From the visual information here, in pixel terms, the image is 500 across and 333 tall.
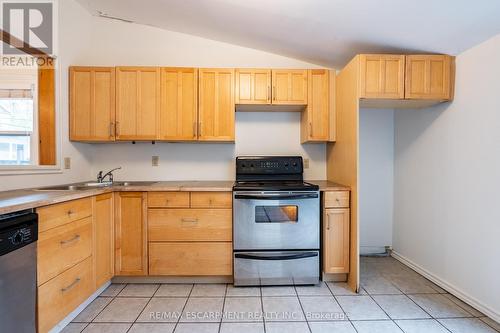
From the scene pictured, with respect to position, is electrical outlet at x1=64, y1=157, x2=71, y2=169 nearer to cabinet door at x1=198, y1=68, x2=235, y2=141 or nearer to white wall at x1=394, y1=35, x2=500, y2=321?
cabinet door at x1=198, y1=68, x2=235, y2=141

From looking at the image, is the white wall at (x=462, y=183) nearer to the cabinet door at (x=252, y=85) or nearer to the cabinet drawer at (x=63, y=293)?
the cabinet door at (x=252, y=85)

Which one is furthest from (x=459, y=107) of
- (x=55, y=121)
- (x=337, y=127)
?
(x=55, y=121)

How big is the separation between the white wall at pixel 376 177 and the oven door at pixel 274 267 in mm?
1100

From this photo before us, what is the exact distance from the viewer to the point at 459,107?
2074 millimetres

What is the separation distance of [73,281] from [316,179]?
248 cm

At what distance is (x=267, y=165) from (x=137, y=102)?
60.0 inches

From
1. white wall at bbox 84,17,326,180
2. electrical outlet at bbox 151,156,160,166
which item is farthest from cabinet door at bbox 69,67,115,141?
electrical outlet at bbox 151,156,160,166

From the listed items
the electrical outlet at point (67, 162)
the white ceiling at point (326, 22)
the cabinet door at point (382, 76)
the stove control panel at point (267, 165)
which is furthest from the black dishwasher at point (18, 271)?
the cabinet door at point (382, 76)

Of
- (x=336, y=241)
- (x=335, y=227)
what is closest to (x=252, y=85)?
(x=335, y=227)

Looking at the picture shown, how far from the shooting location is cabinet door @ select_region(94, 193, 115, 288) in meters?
2.03

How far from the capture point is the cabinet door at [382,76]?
2.14 metres

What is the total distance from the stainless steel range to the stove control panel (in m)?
0.49

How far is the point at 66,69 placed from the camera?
8.19 feet

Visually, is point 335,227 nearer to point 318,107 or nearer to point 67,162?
point 318,107
